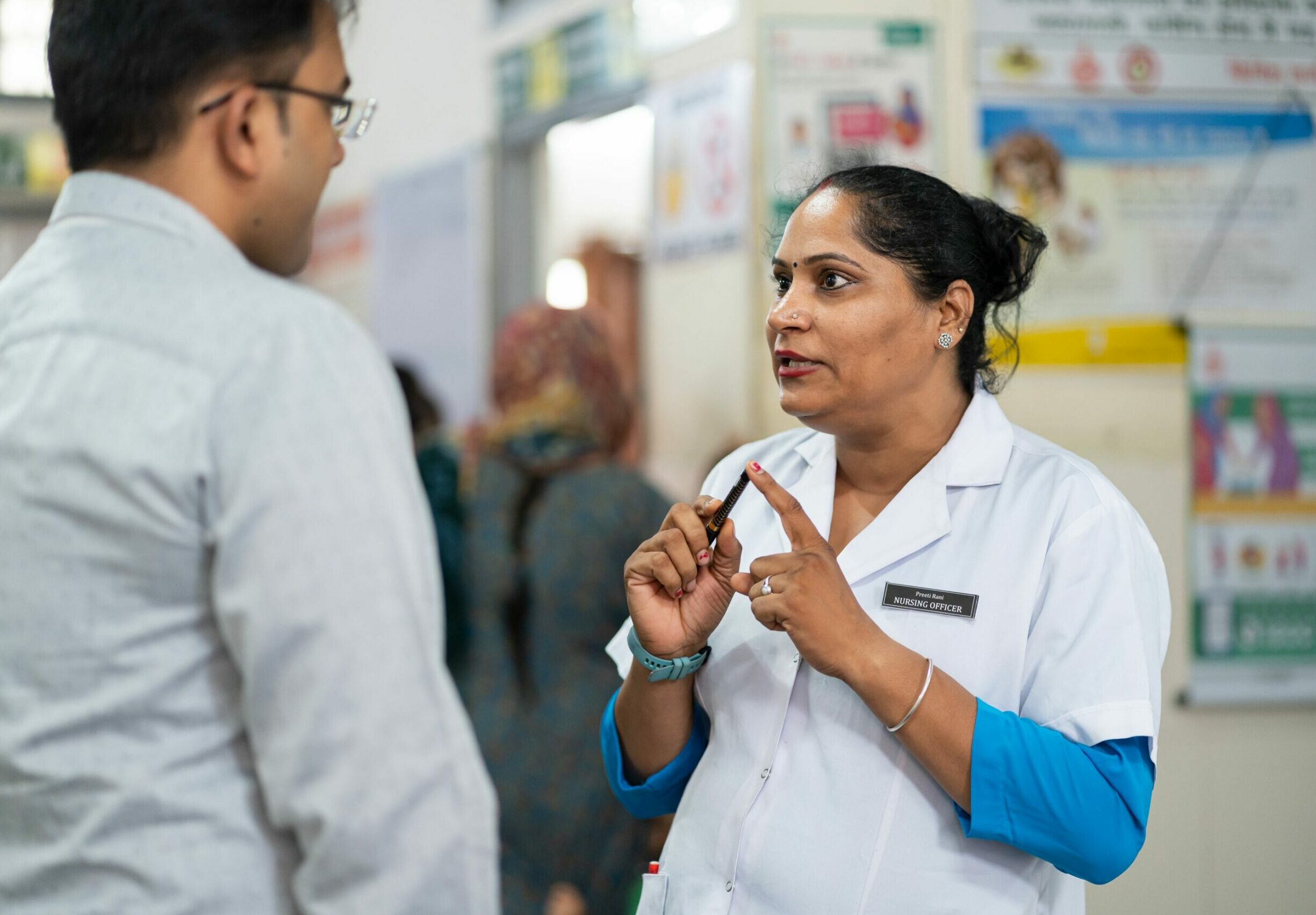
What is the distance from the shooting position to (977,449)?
5.79ft

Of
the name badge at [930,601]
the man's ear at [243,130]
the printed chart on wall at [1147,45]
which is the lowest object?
the name badge at [930,601]

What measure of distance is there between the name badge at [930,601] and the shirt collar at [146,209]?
0.94m

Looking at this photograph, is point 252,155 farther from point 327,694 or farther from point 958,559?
point 958,559

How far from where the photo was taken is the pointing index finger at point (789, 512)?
1.59 meters

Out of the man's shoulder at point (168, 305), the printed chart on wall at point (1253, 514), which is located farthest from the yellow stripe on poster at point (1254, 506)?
the man's shoulder at point (168, 305)

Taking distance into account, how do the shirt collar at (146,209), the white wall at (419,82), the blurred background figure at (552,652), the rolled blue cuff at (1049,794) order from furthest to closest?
1. the white wall at (419,82)
2. the blurred background figure at (552,652)
3. the rolled blue cuff at (1049,794)
4. the shirt collar at (146,209)

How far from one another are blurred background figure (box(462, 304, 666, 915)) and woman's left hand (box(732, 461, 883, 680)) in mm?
1087

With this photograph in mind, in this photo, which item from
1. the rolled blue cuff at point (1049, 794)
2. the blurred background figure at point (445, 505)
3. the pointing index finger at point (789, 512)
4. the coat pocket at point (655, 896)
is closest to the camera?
the rolled blue cuff at point (1049, 794)

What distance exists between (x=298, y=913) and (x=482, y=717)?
62.3 inches

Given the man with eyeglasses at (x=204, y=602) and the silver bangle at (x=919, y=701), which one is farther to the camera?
the silver bangle at (x=919, y=701)

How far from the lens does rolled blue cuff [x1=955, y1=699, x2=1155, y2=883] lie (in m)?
1.49

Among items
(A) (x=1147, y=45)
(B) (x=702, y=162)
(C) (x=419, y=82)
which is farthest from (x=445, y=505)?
(C) (x=419, y=82)

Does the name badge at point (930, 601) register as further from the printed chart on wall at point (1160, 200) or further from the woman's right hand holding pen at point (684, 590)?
the printed chart on wall at point (1160, 200)

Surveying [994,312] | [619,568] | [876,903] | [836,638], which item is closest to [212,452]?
[836,638]
